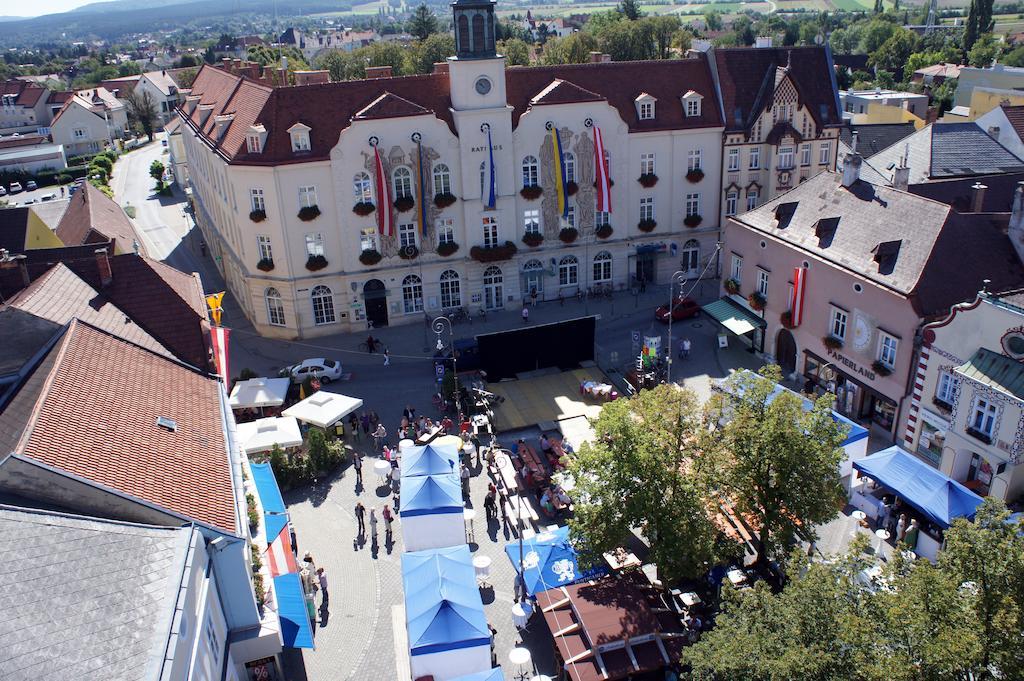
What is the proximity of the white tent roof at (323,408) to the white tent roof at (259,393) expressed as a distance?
1.06 metres

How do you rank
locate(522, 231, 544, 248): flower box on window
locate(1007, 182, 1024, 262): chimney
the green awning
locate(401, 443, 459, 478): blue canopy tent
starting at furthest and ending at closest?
locate(522, 231, 544, 248): flower box on window < the green awning < locate(1007, 182, 1024, 262): chimney < locate(401, 443, 459, 478): blue canopy tent

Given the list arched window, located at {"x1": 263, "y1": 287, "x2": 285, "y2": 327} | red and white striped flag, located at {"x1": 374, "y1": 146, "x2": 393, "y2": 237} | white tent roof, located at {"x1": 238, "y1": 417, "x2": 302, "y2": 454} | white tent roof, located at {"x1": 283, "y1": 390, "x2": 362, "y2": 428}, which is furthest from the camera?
arched window, located at {"x1": 263, "y1": 287, "x2": 285, "y2": 327}

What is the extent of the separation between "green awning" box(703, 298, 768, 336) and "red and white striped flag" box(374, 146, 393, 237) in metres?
18.8

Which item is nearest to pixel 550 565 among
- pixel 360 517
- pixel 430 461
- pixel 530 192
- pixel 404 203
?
pixel 430 461

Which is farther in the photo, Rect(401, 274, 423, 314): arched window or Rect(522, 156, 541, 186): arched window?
Rect(401, 274, 423, 314): arched window

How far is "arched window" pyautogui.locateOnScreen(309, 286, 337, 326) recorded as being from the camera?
167ft

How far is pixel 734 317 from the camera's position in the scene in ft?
155

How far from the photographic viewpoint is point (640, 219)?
5588 centimetres

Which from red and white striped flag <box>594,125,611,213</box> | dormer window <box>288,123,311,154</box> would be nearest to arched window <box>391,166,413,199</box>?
dormer window <box>288,123,311,154</box>

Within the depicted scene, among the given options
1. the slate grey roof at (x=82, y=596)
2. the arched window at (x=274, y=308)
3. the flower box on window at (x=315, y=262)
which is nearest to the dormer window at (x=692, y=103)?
the flower box on window at (x=315, y=262)

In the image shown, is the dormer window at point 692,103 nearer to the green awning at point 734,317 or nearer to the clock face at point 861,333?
the green awning at point 734,317

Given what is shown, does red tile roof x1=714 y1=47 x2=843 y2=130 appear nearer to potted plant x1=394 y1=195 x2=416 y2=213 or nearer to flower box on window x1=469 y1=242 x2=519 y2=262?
flower box on window x1=469 y1=242 x2=519 y2=262

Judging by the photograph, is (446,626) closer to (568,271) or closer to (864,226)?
(864,226)

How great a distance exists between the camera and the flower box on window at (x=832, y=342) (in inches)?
1581
